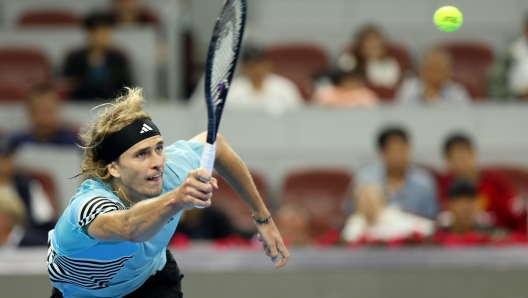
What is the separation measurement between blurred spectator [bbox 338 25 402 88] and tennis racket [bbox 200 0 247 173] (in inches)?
229

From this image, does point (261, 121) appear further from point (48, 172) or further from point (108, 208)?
point (108, 208)

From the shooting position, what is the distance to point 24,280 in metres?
5.80

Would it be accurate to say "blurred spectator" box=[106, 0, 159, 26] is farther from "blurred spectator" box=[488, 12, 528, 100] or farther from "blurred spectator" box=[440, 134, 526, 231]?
"blurred spectator" box=[440, 134, 526, 231]

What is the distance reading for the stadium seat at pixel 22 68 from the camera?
9648mm

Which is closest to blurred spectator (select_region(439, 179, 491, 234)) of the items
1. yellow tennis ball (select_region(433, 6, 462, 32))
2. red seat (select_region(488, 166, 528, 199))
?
red seat (select_region(488, 166, 528, 199))

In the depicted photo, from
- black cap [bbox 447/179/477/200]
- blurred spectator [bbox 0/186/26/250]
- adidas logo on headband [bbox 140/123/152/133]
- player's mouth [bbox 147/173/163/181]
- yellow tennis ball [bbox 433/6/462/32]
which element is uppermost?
yellow tennis ball [bbox 433/6/462/32]

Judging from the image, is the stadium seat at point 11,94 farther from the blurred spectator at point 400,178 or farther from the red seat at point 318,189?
the blurred spectator at point 400,178

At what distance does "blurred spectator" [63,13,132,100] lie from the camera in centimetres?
911

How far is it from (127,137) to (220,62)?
0.56m

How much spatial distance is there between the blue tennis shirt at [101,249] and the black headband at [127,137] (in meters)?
0.16

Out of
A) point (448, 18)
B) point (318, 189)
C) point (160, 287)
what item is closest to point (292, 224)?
point (318, 189)

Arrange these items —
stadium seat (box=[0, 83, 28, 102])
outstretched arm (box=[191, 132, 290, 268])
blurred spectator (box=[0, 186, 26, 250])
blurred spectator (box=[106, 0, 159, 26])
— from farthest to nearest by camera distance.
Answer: blurred spectator (box=[106, 0, 159, 26]), stadium seat (box=[0, 83, 28, 102]), blurred spectator (box=[0, 186, 26, 250]), outstretched arm (box=[191, 132, 290, 268])

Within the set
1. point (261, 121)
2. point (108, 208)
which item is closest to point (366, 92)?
point (261, 121)

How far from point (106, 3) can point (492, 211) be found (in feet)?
19.7
